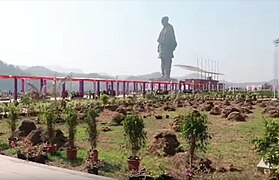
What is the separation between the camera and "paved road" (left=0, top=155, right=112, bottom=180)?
6852 mm

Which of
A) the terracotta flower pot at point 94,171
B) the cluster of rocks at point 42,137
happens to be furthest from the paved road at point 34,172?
the cluster of rocks at point 42,137

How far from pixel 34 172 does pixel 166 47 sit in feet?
393

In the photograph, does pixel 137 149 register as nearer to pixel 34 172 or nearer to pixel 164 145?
pixel 164 145

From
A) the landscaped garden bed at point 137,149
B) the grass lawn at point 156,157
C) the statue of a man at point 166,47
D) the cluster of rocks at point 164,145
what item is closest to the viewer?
the landscaped garden bed at point 137,149

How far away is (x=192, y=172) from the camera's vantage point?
684 centimetres

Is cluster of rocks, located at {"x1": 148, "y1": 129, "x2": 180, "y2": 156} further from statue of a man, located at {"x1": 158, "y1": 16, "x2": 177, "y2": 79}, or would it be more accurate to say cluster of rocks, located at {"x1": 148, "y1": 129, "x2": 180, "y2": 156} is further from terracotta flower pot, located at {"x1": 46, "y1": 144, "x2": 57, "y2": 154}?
statue of a man, located at {"x1": 158, "y1": 16, "x2": 177, "y2": 79}

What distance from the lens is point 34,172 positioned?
7258mm

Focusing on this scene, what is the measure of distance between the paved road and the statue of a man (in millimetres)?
116966

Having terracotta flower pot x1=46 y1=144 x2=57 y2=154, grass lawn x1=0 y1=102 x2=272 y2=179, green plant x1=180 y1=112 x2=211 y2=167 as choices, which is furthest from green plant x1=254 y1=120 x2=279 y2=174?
terracotta flower pot x1=46 y1=144 x2=57 y2=154

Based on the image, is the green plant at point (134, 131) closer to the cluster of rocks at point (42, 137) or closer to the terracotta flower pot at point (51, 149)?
the terracotta flower pot at point (51, 149)

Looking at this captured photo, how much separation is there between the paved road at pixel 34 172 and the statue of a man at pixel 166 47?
4605 inches

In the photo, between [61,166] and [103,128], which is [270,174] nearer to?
[61,166]

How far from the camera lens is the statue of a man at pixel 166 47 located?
12544cm

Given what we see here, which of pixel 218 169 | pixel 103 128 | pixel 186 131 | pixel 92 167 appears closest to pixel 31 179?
pixel 92 167
